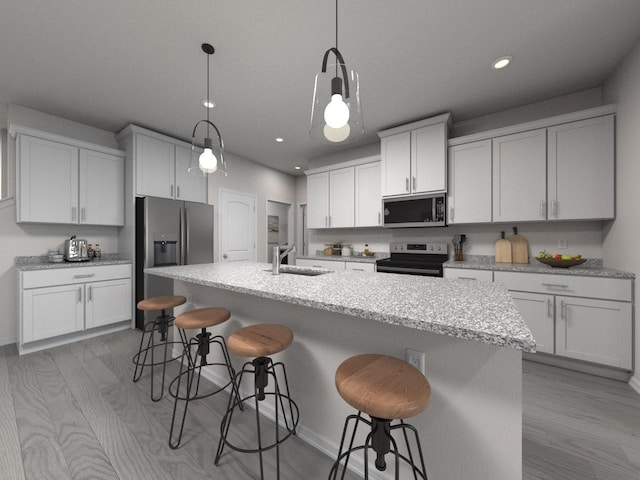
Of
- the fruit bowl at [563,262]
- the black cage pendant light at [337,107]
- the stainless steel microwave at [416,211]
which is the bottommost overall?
the fruit bowl at [563,262]

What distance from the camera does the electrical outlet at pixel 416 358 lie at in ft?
3.79

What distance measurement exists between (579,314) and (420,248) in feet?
5.50

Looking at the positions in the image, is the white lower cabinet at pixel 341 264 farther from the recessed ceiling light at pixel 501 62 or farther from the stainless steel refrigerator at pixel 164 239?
the recessed ceiling light at pixel 501 62

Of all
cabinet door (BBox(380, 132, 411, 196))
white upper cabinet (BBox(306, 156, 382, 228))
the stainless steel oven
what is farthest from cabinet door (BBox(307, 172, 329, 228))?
the stainless steel oven

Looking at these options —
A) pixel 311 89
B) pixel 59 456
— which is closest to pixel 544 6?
pixel 311 89

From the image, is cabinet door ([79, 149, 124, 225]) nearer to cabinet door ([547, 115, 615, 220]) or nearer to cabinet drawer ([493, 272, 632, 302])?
cabinet drawer ([493, 272, 632, 302])

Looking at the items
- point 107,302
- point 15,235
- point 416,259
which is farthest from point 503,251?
point 15,235

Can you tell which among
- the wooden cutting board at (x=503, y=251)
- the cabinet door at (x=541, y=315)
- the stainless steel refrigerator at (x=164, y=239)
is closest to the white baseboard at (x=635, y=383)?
the cabinet door at (x=541, y=315)

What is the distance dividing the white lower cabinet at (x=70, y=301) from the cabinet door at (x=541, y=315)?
4433 mm

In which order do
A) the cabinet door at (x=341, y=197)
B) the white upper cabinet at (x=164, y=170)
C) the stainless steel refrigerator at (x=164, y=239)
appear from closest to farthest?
the stainless steel refrigerator at (x=164, y=239) → the white upper cabinet at (x=164, y=170) → the cabinet door at (x=341, y=197)

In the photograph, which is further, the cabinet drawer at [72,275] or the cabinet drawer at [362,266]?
the cabinet drawer at [362,266]

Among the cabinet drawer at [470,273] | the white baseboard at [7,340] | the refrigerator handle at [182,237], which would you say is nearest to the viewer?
the cabinet drawer at [470,273]

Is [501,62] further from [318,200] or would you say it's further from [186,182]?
[186,182]

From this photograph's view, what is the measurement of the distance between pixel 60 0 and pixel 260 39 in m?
1.25
